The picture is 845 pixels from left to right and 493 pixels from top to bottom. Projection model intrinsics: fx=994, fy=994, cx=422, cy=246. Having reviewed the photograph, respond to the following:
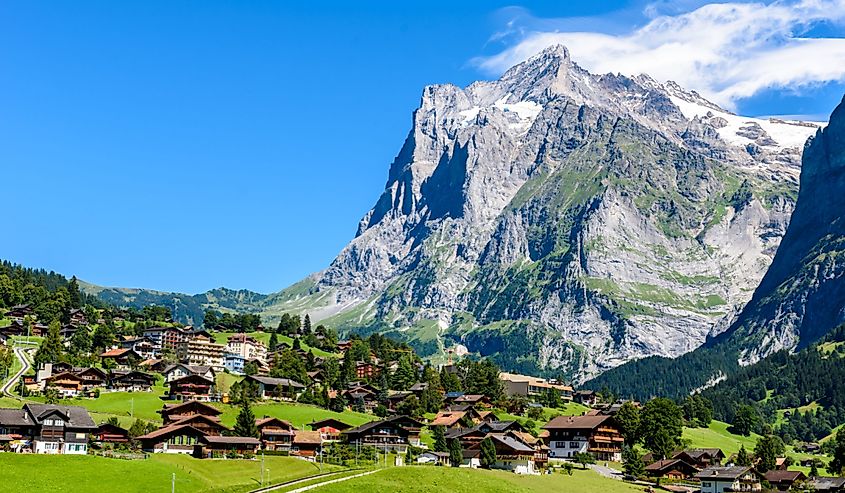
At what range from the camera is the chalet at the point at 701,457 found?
504 ft

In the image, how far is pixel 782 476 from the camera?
146 metres

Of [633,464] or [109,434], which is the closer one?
[109,434]

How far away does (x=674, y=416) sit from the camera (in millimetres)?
184250

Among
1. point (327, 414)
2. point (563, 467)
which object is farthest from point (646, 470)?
point (327, 414)

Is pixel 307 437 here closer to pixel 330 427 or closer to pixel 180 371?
pixel 330 427

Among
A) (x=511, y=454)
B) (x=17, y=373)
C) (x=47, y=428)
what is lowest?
(x=511, y=454)

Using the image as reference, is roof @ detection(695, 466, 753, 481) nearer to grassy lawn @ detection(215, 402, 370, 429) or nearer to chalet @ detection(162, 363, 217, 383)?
grassy lawn @ detection(215, 402, 370, 429)

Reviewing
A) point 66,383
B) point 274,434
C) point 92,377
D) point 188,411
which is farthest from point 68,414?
point 92,377

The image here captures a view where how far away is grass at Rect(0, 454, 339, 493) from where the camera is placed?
3410 inches

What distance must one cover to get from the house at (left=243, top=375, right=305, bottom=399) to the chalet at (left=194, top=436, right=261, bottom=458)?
5451 centimetres

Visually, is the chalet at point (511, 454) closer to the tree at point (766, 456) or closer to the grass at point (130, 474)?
the grass at point (130, 474)

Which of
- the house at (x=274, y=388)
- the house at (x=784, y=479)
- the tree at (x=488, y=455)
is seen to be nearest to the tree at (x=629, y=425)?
the house at (x=784, y=479)

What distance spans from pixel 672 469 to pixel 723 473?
1028 cm

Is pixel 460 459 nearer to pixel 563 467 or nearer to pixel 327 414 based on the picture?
pixel 563 467
